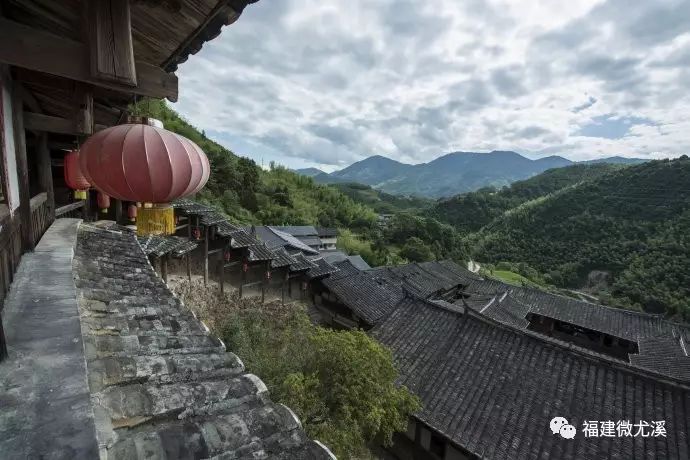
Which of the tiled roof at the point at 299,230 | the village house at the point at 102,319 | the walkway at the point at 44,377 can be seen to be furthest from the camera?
the tiled roof at the point at 299,230

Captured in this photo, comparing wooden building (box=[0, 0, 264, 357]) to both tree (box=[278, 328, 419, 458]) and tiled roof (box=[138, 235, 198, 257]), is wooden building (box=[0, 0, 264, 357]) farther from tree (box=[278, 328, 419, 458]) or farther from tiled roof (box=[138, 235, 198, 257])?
tree (box=[278, 328, 419, 458])

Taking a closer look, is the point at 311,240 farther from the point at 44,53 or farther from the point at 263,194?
the point at 44,53

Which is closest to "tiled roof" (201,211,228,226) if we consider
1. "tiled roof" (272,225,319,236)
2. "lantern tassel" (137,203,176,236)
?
"lantern tassel" (137,203,176,236)

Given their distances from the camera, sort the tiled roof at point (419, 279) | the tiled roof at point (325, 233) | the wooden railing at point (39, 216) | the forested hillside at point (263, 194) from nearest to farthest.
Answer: the wooden railing at point (39, 216)
the tiled roof at point (419, 279)
the forested hillside at point (263, 194)
the tiled roof at point (325, 233)

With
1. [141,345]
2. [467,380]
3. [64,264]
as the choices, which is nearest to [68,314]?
[141,345]

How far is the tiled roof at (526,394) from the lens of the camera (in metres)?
7.81

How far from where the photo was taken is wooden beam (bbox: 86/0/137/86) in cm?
272

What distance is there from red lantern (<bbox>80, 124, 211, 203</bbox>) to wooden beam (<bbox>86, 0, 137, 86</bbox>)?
1.56 feet

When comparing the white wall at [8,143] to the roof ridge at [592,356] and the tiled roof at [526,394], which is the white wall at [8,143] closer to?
the tiled roof at [526,394]

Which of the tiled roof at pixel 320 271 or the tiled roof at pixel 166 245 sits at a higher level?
the tiled roof at pixel 166 245

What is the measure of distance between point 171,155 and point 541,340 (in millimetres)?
11677


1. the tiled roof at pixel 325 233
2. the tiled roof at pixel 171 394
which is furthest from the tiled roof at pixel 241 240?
the tiled roof at pixel 325 233

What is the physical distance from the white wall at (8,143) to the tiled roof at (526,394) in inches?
379

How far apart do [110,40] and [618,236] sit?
7025cm
